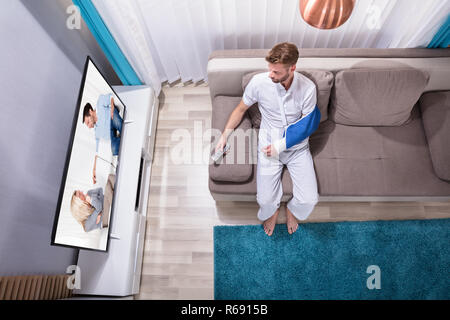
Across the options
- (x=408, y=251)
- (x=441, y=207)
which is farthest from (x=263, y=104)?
(x=441, y=207)

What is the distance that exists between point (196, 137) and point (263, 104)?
85 cm

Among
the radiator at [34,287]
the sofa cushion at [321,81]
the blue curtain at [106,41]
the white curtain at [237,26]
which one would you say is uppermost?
the white curtain at [237,26]

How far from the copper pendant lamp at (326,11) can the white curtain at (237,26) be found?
107cm

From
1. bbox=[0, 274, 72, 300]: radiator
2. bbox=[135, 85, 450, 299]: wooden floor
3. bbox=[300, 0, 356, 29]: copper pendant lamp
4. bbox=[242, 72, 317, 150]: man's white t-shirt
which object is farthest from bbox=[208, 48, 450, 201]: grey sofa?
bbox=[0, 274, 72, 300]: radiator

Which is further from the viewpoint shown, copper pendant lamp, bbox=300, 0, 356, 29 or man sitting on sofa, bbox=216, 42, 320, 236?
man sitting on sofa, bbox=216, 42, 320, 236

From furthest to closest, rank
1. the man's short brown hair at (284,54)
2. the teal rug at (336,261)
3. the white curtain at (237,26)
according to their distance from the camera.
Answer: the teal rug at (336,261), the white curtain at (237,26), the man's short brown hair at (284,54)

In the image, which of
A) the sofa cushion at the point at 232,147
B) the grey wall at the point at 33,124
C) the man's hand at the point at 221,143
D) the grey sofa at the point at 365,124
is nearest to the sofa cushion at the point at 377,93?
the grey sofa at the point at 365,124

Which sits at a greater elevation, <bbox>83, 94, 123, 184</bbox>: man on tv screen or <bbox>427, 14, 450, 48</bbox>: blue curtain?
<bbox>427, 14, 450, 48</bbox>: blue curtain

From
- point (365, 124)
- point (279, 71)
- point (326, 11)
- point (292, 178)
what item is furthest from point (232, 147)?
point (326, 11)

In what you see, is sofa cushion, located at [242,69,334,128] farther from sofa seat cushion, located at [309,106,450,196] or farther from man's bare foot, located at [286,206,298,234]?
man's bare foot, located at [286,206,298,234]

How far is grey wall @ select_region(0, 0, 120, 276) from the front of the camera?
1196 millimetres

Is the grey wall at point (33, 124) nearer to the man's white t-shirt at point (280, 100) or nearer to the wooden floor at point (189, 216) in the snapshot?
the wooden floor at point (189, 216)

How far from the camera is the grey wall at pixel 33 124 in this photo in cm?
120

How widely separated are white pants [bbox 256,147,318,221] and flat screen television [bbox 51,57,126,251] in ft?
3.21
